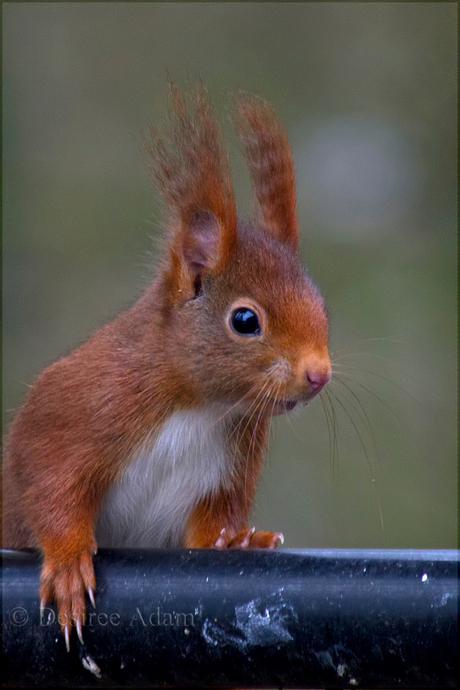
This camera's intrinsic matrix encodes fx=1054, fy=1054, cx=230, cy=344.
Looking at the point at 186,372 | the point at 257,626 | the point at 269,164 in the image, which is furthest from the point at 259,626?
the point at 269,164

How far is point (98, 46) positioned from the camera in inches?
140

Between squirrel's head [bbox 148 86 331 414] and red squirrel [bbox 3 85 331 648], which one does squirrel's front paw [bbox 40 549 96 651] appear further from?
squirrel's head [bbox 148 86 331 414]

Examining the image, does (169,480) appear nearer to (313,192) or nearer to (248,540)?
(248,540)

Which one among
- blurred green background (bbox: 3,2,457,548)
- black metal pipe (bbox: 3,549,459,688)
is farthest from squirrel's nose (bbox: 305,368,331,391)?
blurred green background (bbox: 3,2,457,548)

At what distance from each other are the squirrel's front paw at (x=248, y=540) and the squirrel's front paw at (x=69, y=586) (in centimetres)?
22

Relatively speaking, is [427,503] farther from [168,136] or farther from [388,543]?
[168,136]

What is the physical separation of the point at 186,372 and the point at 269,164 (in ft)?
1.22

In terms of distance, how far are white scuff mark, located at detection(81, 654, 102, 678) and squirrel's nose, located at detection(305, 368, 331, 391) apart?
1.52 feet

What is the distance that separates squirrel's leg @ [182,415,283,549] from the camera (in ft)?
5.63

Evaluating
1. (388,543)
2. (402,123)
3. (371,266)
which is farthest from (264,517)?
(402,123)

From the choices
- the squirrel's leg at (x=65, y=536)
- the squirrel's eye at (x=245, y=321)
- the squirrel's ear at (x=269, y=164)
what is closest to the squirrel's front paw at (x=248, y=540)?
the squirrel's leg at (x=65, y=536)

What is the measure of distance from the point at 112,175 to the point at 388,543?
1477mm

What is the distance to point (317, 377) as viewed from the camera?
1442 mm

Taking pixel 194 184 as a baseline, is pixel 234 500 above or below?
below
